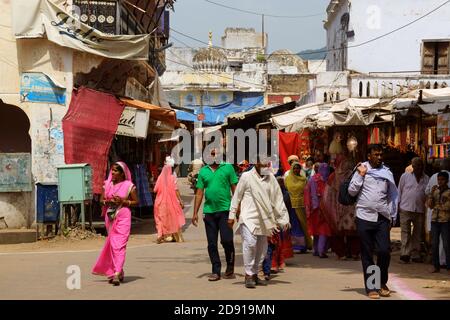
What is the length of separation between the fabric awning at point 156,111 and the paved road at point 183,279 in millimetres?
4209

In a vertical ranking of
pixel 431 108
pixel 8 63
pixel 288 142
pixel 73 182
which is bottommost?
pixel 73 182

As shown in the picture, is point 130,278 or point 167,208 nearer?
point 130,278

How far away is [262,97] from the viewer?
44.4m

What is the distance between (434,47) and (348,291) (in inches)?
898

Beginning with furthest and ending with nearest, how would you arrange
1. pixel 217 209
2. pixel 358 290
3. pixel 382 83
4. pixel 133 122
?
pixel 382 83
pixel 133 122
pixel 217 209
pixel 358 290

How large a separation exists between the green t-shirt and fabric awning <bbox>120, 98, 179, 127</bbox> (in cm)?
631

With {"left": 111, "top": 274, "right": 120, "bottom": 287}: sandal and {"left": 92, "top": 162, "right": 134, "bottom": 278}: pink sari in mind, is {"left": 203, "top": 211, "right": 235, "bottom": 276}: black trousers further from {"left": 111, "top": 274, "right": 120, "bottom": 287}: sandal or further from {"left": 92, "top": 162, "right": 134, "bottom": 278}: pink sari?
{"left": 111, "top": 274, "right": 120, "bottom": 287}: sandal

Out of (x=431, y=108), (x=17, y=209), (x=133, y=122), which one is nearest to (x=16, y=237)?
(x=17, y=209)

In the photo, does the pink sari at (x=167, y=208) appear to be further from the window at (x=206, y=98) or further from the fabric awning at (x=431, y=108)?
the window at (x=206, y=98)

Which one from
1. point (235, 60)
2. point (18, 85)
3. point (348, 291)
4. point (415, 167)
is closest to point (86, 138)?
point (18, 85)

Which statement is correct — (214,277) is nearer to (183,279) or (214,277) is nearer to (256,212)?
(183,279)

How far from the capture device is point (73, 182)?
545 inches

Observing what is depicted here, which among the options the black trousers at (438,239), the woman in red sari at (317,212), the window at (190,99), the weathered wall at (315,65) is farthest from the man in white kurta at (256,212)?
the weathered wall at (315,65)

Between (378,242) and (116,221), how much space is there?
3.39m
